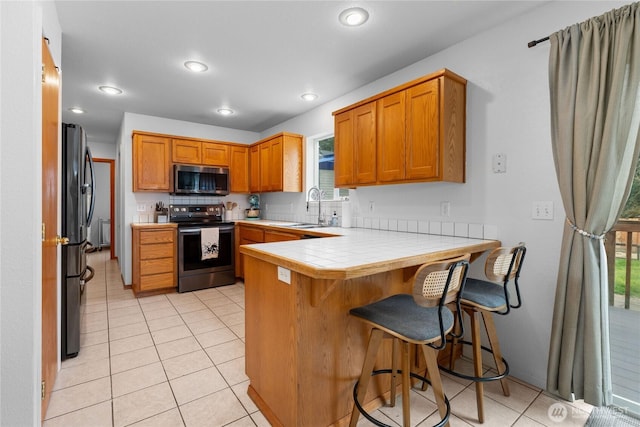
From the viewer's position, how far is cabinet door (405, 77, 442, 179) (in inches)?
90.0

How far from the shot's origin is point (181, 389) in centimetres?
194

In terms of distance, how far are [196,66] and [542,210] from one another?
310cm

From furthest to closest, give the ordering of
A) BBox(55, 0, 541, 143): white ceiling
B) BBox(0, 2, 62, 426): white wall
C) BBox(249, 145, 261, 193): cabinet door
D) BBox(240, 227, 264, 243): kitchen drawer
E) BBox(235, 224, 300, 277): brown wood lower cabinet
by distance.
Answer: BBox(249, 145, 261, 193): cabinet door < BBox(240, 227, 264, 243): kitchen drawer < BBox(235, 224, 300, 277): brown wood lower cabinet < BBox(55, 0, 541, 143): white ceiling < BBox(0, 2, 62, 426): white wall

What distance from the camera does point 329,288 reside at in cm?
151

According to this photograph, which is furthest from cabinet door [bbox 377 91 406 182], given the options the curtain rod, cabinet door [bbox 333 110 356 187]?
the curtain rod

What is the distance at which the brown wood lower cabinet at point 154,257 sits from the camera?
12.7 feet

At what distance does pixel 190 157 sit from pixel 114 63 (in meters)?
1.73

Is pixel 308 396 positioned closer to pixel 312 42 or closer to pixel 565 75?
pixel 565 75

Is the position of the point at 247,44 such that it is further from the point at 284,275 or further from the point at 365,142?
the point at 284,275

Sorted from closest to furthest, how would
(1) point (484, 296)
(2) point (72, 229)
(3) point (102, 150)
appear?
(1) point (484, 296)
(2) point (72, 229)
(3) point (102, 150)

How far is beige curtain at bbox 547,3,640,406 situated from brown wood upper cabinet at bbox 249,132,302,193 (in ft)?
9.83

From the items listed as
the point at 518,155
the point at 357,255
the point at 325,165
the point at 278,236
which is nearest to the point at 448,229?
the point at 518,155

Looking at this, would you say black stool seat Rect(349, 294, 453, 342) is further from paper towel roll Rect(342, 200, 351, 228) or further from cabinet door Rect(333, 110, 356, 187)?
paper towel roll Rect(342, 200, 351, 228)

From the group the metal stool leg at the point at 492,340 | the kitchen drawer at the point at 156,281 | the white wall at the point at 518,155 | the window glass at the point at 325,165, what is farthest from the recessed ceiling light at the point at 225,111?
the metal stool leg at the point at 492,340
